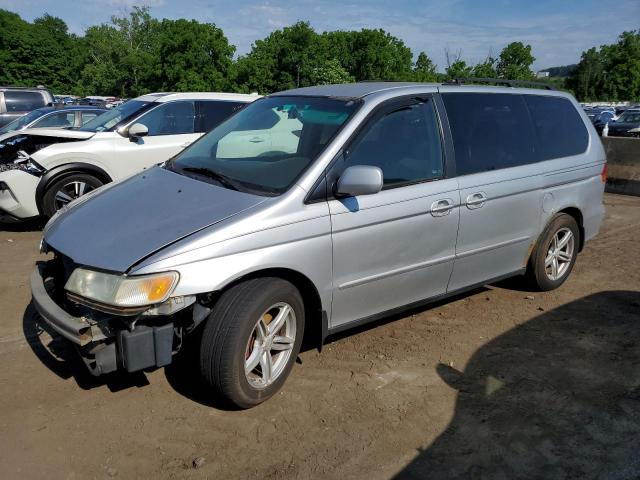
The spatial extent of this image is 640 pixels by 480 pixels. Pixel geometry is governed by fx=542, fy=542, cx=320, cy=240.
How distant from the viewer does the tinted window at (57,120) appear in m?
11.3

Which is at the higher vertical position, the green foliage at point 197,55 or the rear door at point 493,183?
the green foliage at point 197,55

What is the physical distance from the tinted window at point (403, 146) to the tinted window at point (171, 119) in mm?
4706

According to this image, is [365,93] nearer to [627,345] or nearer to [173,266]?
[173,266]

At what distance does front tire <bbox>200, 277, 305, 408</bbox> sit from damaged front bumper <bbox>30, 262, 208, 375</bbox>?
0.24m

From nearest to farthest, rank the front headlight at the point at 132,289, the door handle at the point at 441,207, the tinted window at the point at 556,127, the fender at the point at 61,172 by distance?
1. the front headlight at the point at 132,289
2. the door handle at the point at 441,207
3. the tinted window at the point at 556,127
4. the fender at the point at 61,172

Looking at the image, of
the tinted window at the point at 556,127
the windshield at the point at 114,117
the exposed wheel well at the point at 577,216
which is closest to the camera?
the tinted window at the point at 556,127

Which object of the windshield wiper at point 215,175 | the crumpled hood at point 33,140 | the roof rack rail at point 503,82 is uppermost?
the roof rack rail at point 503,82

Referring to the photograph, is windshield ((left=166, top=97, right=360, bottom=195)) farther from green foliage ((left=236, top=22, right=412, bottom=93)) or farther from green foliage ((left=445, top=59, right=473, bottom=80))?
green foliage ((left=236, top=22, right=412, bottom=93))

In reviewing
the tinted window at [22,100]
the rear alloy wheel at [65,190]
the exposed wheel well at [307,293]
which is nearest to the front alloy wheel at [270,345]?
the exposed wheel well at [307,293]

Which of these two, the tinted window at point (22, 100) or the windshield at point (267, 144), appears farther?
the tinted window at point (22, 100)

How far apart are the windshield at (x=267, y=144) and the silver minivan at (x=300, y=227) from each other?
0.02 meters

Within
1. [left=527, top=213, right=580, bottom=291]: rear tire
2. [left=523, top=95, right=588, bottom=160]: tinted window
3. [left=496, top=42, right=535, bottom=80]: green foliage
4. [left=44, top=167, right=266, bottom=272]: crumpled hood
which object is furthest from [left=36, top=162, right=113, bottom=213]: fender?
[left=496, top=42, right=535, bottom=80]: green foliage

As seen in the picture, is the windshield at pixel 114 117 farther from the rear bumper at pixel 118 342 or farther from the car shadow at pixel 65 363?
the rear bumper at pixel 118 342

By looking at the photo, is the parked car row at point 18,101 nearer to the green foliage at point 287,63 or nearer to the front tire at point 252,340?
the front tire at point 252,340
